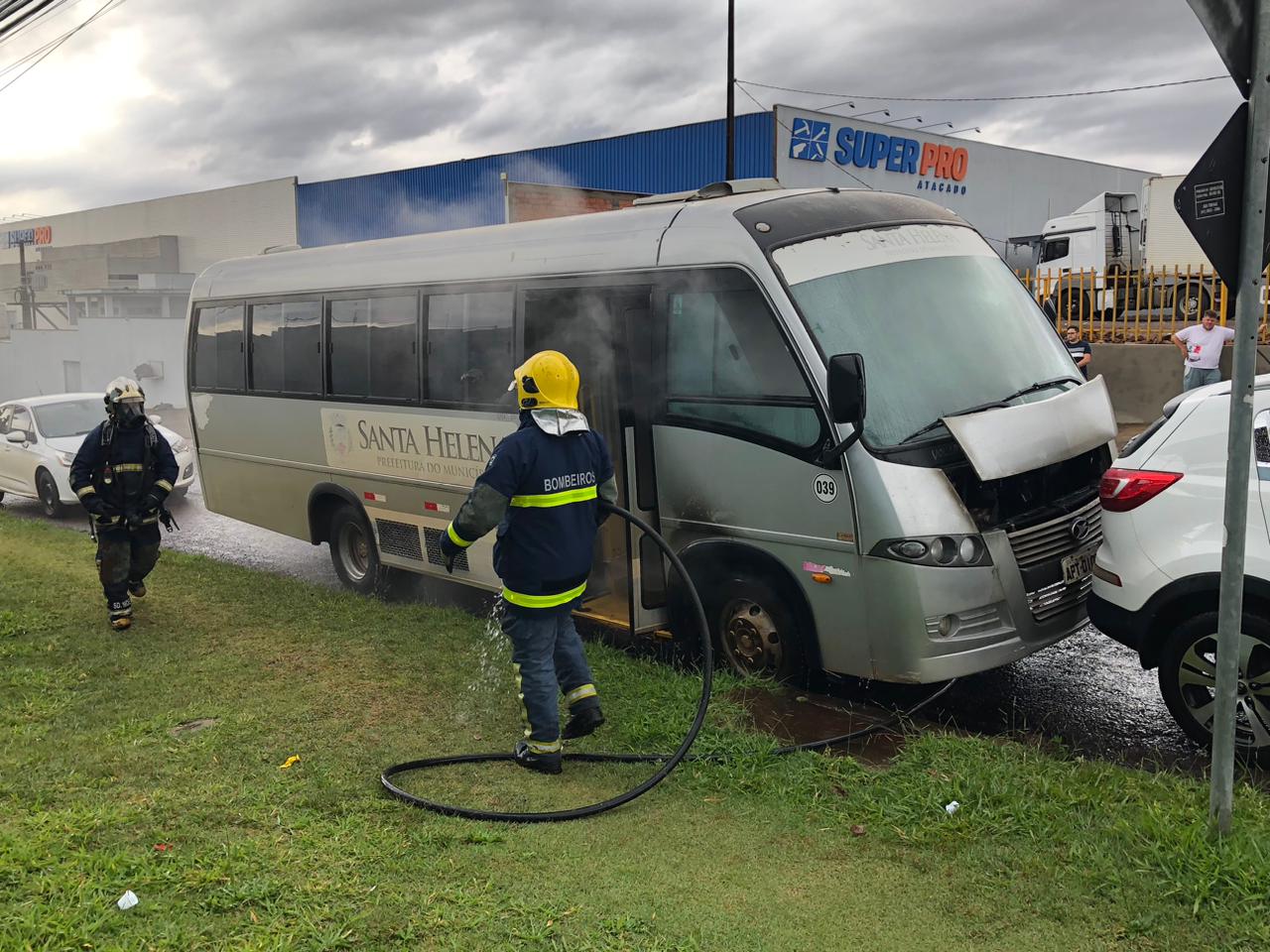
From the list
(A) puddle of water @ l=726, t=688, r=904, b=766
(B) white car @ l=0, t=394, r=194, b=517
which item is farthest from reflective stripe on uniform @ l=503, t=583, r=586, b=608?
(B) white car @ l=0, t=394, r=194, b=517

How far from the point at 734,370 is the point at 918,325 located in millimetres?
1001

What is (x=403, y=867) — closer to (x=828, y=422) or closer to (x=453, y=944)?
(x=453, y=944)

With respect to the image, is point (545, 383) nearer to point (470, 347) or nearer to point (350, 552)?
point (470, 347)

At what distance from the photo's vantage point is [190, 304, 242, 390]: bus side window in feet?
32.4

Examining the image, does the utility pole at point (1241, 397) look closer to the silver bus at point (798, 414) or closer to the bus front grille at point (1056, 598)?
the silver bus at point (798, 414)

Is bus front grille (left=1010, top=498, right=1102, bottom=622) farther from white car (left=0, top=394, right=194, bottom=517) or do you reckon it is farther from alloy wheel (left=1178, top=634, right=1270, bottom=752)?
white car (left=0, top=394, right=194, bottom=517)

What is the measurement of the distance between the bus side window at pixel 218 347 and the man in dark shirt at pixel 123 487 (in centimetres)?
198

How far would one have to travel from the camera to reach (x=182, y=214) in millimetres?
53031

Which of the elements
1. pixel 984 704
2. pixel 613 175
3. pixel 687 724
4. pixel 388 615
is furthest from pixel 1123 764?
pixel 613 175

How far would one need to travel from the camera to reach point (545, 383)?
4879mm

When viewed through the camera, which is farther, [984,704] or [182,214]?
[182,214]

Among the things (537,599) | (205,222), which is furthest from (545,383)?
(205,222)

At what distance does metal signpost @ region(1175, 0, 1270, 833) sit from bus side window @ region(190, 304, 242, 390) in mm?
8221

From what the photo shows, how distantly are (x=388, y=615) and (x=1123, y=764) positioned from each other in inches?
189
